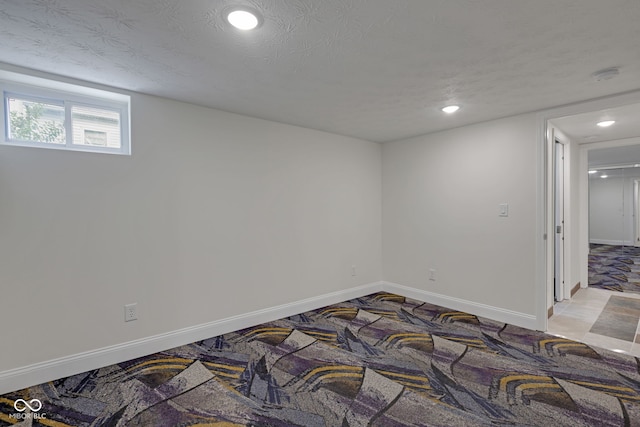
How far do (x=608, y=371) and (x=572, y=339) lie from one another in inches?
23.0

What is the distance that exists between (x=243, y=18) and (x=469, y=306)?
12.0 feet

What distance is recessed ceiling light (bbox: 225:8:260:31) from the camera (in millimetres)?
1495

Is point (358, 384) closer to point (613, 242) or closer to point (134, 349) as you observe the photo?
point (134, 349)

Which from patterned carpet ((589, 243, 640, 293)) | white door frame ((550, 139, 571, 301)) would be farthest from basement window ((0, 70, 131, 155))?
patterned carpet ((589, 243, 640, 293))

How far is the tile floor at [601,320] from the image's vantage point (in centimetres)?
289

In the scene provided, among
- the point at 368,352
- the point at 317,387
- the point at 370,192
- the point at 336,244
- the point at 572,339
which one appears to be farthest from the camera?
the point at 370,192

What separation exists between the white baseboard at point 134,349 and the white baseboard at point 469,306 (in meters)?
1.28

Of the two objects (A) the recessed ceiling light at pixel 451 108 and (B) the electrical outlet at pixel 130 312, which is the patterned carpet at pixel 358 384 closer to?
(B) the electrical outlet at pixel 130 312

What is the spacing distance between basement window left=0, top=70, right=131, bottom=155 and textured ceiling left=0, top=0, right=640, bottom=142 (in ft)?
0.79

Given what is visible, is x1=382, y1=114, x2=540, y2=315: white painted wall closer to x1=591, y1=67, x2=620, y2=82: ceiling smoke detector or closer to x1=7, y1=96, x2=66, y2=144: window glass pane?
x1=591, y1=67, x2=620, y2=82: ceiling smoke detector

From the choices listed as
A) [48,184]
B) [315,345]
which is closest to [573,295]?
[315,345]

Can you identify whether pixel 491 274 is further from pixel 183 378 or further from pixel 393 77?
pixel 183 378

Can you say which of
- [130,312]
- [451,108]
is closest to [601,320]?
[451,108]

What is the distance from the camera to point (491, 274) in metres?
3.46
